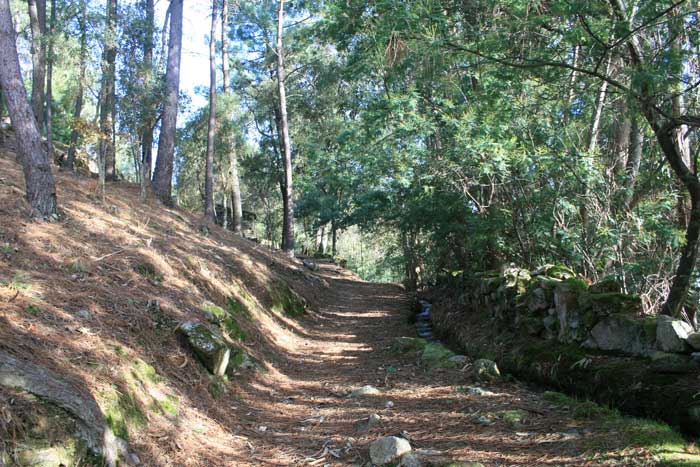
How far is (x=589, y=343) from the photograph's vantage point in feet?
16.6

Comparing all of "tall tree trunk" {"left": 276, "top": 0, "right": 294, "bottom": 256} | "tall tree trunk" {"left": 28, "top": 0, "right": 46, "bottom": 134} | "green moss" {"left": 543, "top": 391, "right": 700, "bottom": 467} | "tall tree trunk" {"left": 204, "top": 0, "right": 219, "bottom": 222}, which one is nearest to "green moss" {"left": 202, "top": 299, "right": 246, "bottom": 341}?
"green moss" {"left": 543, "top": 391, "right": 700, "bottom": 467}

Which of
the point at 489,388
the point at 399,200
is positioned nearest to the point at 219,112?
the point at 399,200

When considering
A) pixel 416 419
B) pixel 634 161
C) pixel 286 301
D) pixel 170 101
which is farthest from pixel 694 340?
pixel 170 101

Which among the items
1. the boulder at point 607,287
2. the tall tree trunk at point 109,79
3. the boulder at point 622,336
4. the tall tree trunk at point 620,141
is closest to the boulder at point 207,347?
the boulder at point 622,336

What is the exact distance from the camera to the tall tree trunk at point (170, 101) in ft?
42.0

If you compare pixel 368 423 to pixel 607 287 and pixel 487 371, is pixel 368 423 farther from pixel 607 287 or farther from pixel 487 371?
pixel 607 287

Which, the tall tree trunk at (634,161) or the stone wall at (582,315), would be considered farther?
the tall tree trunk at (634,161)

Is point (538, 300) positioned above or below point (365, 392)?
above

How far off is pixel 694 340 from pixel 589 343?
120 centimetres

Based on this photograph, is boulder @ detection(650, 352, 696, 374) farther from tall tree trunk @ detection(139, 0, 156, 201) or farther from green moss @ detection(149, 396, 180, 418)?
tall tree trunk @ detection(139, 0, 156, 201)

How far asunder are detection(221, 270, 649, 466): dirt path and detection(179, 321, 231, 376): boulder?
0.50m

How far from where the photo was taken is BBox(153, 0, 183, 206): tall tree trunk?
42.0ft

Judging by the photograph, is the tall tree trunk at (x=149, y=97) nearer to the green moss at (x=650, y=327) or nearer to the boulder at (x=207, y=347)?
the boulder at (x=207, y=347)

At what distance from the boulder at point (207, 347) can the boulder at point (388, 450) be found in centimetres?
240
